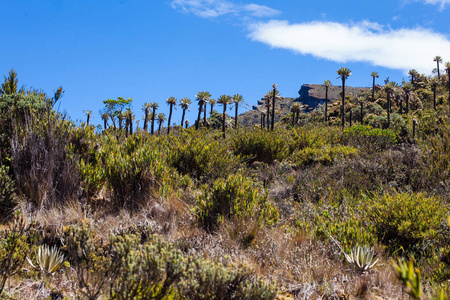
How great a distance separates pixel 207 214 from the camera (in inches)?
218

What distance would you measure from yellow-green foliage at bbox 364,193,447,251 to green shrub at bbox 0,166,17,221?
6.54 m

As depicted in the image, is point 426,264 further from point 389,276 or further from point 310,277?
point 310,277

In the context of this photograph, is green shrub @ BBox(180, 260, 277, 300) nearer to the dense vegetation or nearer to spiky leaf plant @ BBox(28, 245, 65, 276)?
the dense vegetation

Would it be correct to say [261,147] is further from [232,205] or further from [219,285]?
[219,285]

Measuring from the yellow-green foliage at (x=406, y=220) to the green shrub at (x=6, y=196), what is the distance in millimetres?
6542

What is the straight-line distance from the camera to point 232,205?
18.6 ft

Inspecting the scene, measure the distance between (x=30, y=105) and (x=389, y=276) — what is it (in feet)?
25.6

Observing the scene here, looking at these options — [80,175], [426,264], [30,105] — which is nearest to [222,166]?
[80,175]

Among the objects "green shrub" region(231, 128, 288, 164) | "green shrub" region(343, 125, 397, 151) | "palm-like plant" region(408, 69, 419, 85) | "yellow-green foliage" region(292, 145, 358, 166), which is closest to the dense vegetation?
"yellow-green foliage" region(292, 145, 358, 166)

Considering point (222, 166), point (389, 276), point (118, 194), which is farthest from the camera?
point (222, 166)

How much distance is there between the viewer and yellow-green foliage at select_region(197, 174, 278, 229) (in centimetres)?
538

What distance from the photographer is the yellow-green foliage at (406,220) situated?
5652 millimetres

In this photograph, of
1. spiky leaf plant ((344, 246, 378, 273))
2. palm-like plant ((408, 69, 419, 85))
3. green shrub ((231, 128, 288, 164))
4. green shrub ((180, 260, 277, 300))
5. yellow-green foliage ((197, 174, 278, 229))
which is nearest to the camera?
green shrub ((180, 260, 277, 300))

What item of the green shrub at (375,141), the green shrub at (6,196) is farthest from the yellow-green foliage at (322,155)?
the green shrub at (6,196)
